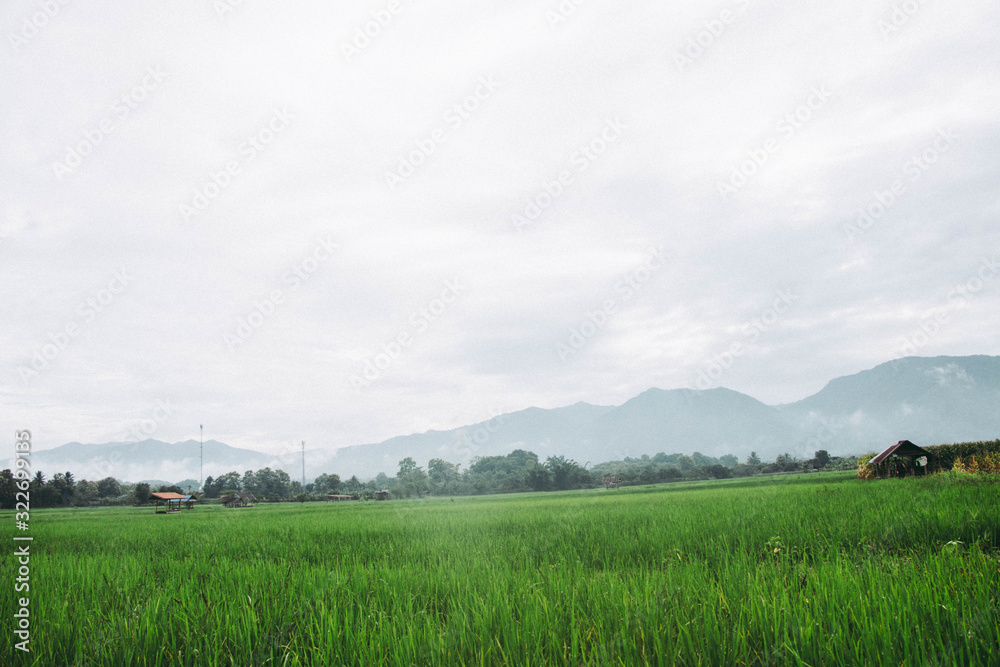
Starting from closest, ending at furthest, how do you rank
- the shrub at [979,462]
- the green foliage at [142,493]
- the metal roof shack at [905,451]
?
the shrub at [979,462] < the metal roof shack at [905,451] < the green foliage at [142,493]

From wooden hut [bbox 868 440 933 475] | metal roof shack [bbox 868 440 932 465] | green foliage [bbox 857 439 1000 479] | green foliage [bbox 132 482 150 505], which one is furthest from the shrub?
green foliage [bbox 132 482 150 505]

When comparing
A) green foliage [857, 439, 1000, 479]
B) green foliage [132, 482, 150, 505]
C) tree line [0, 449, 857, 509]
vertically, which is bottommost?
tree line [0, 449, 857, 509]

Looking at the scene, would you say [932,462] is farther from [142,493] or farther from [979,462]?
[142,493]

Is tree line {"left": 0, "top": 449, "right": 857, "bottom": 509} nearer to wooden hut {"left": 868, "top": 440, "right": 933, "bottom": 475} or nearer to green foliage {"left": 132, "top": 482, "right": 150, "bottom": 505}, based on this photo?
green foliage {"left": 132, "top": 482, "right": 150, "bottom": 505}

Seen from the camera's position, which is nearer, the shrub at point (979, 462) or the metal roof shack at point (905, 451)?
the shrub at point (979, 462)

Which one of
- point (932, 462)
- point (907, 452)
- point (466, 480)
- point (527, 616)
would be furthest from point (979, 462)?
point (466, 480)

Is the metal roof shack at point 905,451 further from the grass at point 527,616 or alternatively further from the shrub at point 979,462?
the grass at point 527,616

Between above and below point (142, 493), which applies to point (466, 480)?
below

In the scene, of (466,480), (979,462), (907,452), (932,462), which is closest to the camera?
(979,462)

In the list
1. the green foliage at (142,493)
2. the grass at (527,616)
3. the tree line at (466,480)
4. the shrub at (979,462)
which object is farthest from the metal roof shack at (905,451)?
the green foliage at (142,493)

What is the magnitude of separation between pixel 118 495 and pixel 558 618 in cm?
11602

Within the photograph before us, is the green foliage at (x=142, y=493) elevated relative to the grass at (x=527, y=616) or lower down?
lower down

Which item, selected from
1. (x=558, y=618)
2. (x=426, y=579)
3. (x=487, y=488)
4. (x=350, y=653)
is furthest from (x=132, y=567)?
(x=487, y=488)

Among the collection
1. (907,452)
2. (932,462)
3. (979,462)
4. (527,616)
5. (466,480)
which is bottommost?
(466,480)
